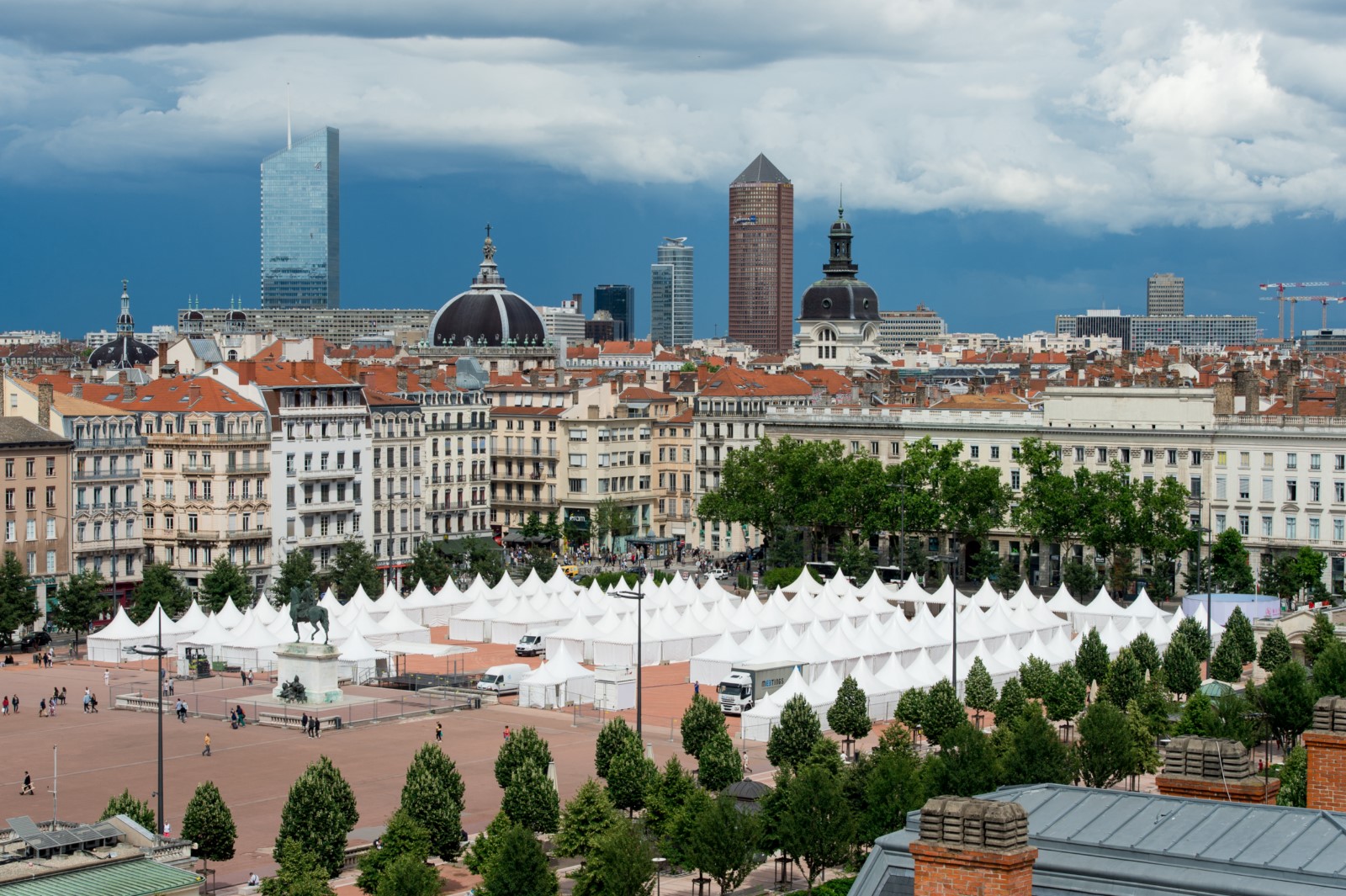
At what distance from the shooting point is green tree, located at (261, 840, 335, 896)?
3788cm

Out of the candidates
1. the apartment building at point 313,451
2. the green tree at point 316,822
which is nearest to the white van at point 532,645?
the apartment building at point 313,451

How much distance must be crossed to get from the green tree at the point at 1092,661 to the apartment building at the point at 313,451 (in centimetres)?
4777

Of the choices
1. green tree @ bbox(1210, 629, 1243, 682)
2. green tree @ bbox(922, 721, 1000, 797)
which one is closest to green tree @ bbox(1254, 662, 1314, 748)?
green tree @ bbox(1210, 629, 1243, 682)

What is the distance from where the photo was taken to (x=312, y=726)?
208ft

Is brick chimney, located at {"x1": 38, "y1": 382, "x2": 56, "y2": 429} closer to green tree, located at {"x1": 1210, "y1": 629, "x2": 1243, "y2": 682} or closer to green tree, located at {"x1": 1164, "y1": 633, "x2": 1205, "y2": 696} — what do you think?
green tree, located at {"x1": 1164, "y1": 633, "x2": 1205, "y2": 696}

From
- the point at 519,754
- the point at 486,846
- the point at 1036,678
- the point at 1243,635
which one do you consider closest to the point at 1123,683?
the point at 1036,678

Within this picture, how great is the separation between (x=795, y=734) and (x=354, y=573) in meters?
48.1

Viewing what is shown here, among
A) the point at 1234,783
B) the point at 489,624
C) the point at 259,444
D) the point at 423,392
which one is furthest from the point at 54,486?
the point at 1234,783

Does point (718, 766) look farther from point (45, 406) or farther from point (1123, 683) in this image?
point (45, 406)

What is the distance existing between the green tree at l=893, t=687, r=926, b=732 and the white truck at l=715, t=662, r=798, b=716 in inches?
304

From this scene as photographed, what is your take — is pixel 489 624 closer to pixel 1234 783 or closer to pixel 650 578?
pixel 650 578

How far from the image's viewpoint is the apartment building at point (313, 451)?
107 meters

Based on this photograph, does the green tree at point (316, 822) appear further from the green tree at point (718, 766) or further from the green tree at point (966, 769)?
the green tree at point (966, 769)

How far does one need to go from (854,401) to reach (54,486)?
58441 mm
